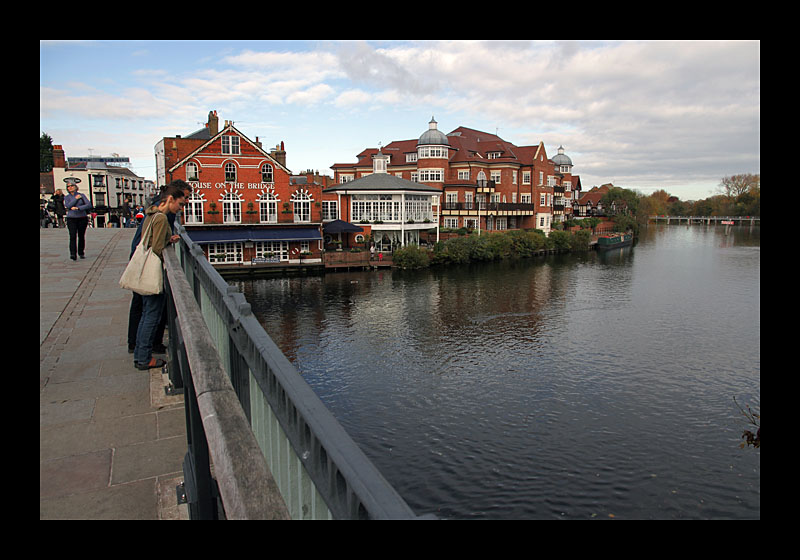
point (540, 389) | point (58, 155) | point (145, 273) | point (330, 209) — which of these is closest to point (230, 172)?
point (330, 209)

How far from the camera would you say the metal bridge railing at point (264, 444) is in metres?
1.47

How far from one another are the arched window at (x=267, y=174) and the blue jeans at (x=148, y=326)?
4009 cm

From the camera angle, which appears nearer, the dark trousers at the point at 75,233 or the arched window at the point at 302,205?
the dark trousers at the point at 75,233

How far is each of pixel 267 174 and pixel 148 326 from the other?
4043 centimetres

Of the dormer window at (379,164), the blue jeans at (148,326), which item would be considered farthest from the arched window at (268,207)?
the blue jeans at (148,326)

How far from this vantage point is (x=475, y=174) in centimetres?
6656

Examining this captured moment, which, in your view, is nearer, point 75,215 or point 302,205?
point 75,215

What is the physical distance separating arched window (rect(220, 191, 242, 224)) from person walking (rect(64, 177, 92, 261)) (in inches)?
1125

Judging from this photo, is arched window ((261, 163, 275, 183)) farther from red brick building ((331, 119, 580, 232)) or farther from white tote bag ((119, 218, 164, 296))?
white tote bag ((119, 218, 164, 296))

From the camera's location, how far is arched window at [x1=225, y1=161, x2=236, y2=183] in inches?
1699

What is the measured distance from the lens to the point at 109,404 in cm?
532

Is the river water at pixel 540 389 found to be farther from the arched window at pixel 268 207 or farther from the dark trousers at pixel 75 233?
the dark trousers at pixel 75 233

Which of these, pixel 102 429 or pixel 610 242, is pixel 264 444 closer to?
pixel 102 429
